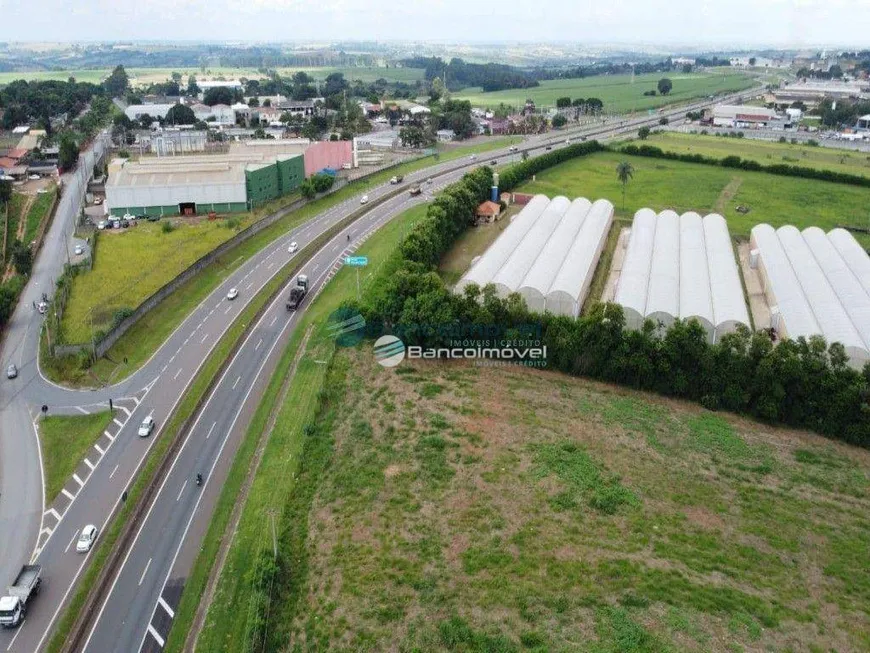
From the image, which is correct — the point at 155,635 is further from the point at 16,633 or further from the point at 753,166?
the point at 753,166

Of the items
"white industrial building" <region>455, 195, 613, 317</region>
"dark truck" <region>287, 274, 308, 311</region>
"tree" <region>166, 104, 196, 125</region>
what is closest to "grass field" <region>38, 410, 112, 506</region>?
"dark truck" <region>287, 274, 308, 311</region>

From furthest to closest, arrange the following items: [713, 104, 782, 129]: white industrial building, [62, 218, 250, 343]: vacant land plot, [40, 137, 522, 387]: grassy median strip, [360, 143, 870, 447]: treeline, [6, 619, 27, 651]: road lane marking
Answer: [713, 104, 782, 129]: white industrial building
[62, 218, 250, 343]: vacant land plot
[40, 137, 522, 387]: grassy median strip
[360, 143, 870, 447]: treeline
[6, 619, 27, 651]: road lane marking

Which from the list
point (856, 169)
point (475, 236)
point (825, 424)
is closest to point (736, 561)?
point (825, 424)

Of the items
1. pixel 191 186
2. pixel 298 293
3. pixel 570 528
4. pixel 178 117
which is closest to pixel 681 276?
pixel 570 528

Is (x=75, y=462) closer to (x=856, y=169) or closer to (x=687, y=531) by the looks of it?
(x=687, y=531)

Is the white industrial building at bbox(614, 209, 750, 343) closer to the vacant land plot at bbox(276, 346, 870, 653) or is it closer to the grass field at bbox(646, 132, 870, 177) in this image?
the vacant land plot at bbox(276, 346, 870, 653)
